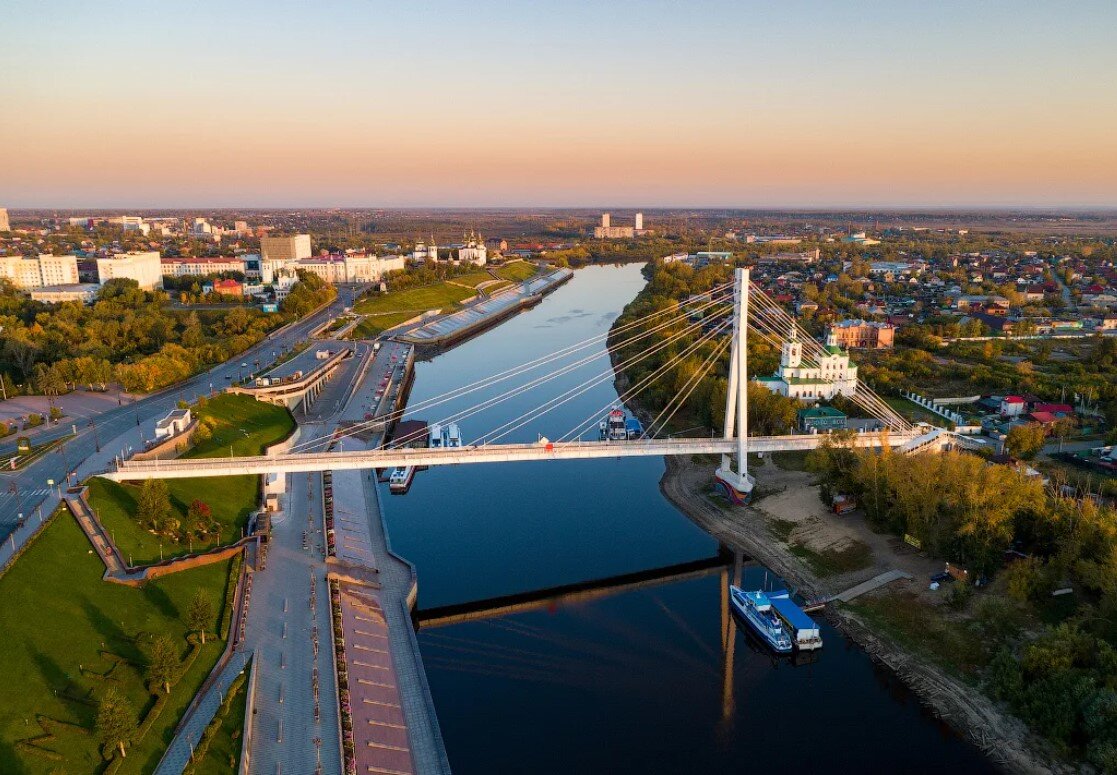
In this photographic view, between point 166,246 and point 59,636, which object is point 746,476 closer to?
point 59,636

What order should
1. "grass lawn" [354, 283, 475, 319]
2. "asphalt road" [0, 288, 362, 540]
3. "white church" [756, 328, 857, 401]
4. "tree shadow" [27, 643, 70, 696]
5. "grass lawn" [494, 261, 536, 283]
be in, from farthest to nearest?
1. "grass lawn" [494, 261, 536, 283]
2. "grass lawn" [354, 283, 475, 319]
3. "white church" [756, 328, 857, 401]
4. "asphalt road" [0, 288, 362, 540]
5. "tree shadow" [27, 643, 70, 696]

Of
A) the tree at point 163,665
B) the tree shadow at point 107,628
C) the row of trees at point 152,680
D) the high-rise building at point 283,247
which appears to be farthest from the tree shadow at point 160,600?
the high-rise building at point 283,247

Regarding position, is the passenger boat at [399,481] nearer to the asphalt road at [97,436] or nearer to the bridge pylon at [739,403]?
the asphalt road at [97,436]

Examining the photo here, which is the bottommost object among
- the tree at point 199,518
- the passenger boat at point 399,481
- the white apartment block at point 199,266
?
the passenger boat at point 399,481

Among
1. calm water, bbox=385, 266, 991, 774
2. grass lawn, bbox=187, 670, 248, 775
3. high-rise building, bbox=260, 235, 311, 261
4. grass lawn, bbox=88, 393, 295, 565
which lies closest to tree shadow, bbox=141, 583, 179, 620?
grass lawn, bbox=88, 393, 295, 565

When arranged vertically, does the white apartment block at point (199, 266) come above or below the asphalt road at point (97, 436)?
above

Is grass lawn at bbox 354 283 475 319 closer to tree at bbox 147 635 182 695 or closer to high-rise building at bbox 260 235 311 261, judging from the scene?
high-rise building at bbox 260 235 311 261

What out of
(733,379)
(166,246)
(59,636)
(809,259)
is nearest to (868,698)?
(733,379)
